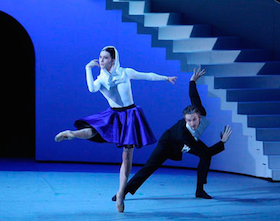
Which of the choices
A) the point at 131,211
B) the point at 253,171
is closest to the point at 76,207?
the point at 131,211

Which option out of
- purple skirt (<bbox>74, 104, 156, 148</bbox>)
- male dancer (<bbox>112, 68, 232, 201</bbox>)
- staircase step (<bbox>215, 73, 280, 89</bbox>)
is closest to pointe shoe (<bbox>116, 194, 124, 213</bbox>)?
male dancer (<bbox>112, 68, 232, 201</bbox>)

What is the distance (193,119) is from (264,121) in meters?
2.15

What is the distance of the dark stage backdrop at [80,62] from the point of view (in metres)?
9.26

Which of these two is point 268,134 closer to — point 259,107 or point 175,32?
point 259,107

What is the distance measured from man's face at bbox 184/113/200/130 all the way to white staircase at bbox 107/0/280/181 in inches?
72.6

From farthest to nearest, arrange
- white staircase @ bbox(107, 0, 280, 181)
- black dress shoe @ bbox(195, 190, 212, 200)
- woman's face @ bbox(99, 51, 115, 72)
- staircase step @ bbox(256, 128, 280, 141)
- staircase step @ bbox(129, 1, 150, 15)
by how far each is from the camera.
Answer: staircase step @ bbox(129, 1, 150, 15)
white staircase @ bbox(107, 0, 280, 181)
staircase step @ bbox(256, 128, 280, 141)
black dress shoe @ bbox(195, 190, 212, 200)
woman's face @ bbox(99, 51, 115, 72)

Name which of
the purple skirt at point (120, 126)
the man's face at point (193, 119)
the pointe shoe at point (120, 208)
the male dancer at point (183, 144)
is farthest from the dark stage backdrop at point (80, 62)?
the pointe shoe at point (120, 208)

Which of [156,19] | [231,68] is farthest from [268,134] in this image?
[156,19]

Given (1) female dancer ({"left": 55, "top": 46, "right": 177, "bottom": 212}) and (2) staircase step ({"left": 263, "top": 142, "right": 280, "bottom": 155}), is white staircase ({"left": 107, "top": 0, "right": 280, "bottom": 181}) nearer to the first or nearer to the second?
(2) staircase step ({"left": 263, "top": 142, "right": 280, "bottom": 155})

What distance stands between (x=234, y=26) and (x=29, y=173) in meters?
3.64

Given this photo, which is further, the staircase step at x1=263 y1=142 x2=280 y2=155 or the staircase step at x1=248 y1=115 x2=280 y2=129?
the staircase step at x1=248 y1=115 x2=280 y2=129

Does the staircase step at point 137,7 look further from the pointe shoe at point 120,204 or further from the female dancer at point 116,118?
the pointe shoe at point 120,204

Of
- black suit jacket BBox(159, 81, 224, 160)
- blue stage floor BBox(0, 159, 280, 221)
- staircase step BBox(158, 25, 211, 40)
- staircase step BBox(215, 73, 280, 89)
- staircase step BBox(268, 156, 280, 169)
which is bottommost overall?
blue stage floor BBox(0, 159, 280, 221)

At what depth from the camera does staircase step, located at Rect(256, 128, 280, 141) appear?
765 cm
